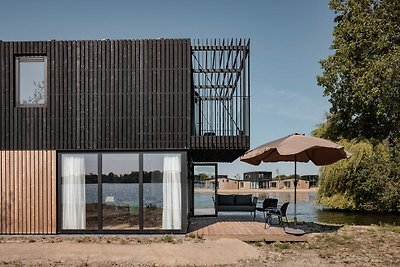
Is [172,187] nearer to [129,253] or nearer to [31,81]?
[129,253]

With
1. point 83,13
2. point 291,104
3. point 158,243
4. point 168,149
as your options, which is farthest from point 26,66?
point 291,104

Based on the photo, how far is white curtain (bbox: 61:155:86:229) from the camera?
37.3 feet

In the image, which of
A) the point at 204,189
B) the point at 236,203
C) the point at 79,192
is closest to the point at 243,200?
the point at 236,203

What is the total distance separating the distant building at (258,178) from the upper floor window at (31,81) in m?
54.9

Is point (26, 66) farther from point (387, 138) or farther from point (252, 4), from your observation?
point (387, 138)

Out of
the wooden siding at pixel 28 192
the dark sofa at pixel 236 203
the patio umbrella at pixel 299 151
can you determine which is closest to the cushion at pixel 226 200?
the dark sofa at pixel 236 203

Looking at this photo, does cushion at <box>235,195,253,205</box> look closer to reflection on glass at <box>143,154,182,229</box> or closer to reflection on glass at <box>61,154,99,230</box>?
reflection on glass at <box>143,154,182,229</box>

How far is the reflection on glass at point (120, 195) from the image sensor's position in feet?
37.1

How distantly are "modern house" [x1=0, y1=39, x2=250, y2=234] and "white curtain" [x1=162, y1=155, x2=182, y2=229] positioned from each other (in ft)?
0.08

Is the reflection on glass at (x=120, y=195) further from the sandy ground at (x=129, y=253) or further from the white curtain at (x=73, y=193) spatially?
the sandy ground at (x=129, y=253)

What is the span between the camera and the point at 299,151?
→ 10539 mm

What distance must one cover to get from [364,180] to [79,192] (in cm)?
1666

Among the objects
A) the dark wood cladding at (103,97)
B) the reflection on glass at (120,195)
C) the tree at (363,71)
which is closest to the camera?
the reflection on glass at (120,195)

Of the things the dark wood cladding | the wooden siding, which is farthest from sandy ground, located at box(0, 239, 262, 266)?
the dark wood cladding
